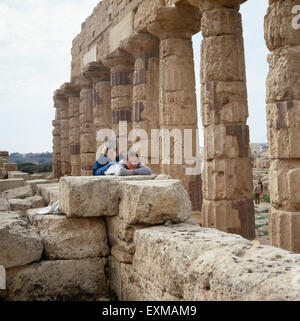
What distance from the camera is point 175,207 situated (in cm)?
354

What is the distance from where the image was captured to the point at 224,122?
27.3 feet

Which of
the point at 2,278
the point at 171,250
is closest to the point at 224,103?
the point at 171,250

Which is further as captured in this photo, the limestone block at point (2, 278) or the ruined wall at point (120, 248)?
the limestone block at point (2, 278)

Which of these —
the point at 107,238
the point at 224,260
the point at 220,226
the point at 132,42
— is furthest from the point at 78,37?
the point at 224,260

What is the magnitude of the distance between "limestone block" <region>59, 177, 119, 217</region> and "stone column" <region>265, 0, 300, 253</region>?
3594 mm

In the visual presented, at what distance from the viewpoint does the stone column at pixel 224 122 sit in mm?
8328

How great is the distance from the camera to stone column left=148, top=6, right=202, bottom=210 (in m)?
10.5

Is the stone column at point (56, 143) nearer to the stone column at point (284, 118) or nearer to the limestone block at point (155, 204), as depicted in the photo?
the stone column at point (284, 118)

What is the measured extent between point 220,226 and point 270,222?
167cm

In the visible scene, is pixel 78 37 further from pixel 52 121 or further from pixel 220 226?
pixel 220 226

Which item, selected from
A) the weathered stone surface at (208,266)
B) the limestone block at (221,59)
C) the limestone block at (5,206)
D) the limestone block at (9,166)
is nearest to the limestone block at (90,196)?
the weathered stone surface at (208,266)

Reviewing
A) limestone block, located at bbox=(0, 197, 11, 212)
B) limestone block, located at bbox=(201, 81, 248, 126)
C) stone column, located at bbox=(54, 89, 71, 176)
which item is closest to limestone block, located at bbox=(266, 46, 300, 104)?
limestone block, located at bbox=(201, 81, 248, 126)

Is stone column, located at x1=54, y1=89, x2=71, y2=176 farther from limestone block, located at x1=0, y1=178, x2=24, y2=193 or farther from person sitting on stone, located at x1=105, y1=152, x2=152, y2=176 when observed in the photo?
person sitting on stone, located at x1=105, y1=152, x2=152, y2=176

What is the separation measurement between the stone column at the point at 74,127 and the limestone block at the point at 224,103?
45.8 feet
